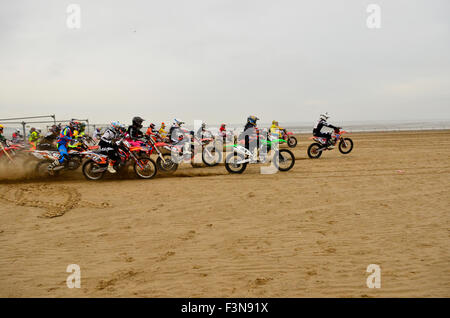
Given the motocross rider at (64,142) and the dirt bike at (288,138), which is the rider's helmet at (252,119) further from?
the dirt bike at (288,138)

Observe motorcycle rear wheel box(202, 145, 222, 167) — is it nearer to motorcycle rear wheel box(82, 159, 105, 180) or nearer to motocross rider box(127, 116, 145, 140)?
motocross rider box(127, 116, 145, 140)

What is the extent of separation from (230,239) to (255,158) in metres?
5.48

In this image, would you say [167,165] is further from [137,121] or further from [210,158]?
[210,158]

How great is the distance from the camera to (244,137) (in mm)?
10109

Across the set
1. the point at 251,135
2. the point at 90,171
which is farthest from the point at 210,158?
the point at 90,171

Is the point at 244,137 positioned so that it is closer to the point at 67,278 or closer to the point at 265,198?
the point at 265,198

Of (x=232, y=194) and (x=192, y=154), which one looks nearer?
(x=232, y=194)

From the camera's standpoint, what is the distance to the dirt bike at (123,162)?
902cm

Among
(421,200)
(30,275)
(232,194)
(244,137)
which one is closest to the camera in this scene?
(30,275)

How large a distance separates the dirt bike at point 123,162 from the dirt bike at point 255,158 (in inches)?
106

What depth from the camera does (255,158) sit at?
974 cm
